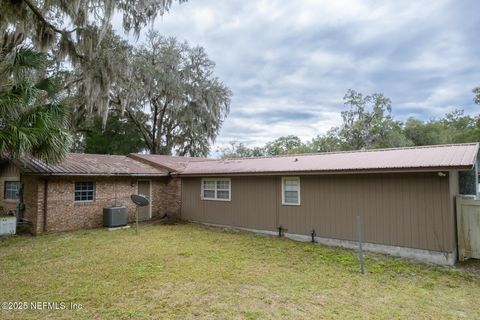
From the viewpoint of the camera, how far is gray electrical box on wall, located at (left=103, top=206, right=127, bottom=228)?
35.1ft

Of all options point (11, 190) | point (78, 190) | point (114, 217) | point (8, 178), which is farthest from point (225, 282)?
point (8, 178)

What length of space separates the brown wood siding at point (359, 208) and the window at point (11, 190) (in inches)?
304

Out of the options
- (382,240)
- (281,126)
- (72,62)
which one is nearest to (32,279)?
(382,240)

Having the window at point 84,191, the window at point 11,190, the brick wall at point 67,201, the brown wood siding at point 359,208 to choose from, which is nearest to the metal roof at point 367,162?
the brown wood siding at point 359,208

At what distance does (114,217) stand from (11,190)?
419cm

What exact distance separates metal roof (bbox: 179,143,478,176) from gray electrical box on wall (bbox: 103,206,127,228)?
2914mm

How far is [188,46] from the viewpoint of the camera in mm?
21781

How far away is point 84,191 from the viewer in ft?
35.5

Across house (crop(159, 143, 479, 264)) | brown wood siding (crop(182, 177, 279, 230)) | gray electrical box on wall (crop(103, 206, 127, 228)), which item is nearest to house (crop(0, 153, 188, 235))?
gray electrical box on wall (crop(103, 206, 127, 228))

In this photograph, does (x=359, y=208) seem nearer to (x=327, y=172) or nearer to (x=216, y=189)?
(x=327, y=172)

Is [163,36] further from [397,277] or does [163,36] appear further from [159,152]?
[397,277]

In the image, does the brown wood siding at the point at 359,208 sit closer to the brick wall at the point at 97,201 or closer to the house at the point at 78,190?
the brick wall at the point at 97,201

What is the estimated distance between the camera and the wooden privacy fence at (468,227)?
22.1ft

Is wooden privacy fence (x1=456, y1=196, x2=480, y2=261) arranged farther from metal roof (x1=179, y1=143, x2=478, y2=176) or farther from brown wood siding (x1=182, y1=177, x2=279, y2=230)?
brown wood siding (x1=182, y1=177, x2=279, y2=230)
